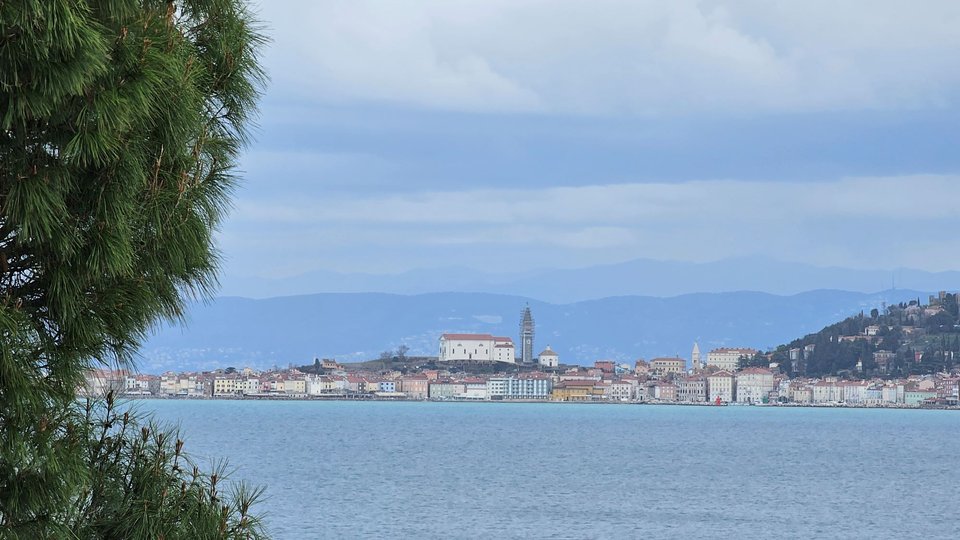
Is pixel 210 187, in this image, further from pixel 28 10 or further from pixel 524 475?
pixel 524 475

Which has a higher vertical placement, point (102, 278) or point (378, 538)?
point (102, 278)

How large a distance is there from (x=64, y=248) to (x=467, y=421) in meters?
94.8

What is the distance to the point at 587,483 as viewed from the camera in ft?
133

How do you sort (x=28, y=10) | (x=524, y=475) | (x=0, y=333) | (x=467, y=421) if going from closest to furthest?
(x=28, y=10) → (x=0, y=333) → (x=524, y=475) → (x=467, y=421)

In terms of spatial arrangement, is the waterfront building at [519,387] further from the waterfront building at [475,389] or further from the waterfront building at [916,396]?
the waterfront building at [916,396]

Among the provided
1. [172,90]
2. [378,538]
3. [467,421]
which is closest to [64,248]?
[172,90]

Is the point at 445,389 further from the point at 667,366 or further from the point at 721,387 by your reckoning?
the point at 667,366

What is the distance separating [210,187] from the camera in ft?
13.4

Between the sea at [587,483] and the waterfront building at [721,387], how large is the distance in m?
92.1

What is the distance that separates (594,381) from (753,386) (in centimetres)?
2062

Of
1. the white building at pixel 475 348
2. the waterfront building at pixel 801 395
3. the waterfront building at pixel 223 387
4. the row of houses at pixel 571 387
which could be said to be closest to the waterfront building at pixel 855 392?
the row of houses at pixel 571 387

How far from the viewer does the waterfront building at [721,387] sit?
169 meters

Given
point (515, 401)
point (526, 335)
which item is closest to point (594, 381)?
point (515, 401)

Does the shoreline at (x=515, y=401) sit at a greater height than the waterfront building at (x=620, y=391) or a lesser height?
lesser
